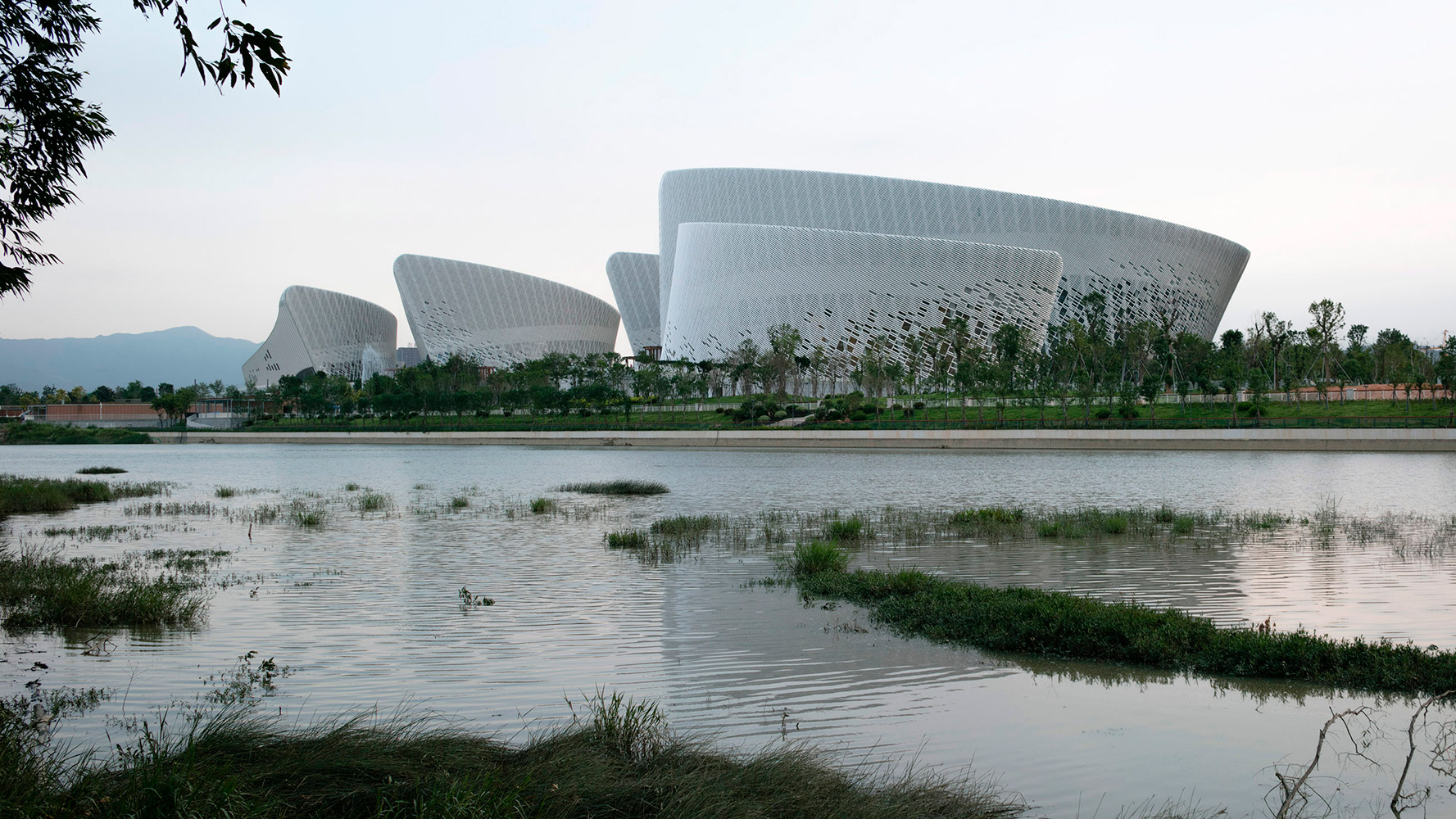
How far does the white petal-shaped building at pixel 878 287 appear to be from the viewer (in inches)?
3743

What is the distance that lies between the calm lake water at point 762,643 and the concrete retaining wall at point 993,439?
2698 centimetres

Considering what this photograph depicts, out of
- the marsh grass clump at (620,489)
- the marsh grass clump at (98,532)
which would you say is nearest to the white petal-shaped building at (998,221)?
the marsh grass clump at (620,489)

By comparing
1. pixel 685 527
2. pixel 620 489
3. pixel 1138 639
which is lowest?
pixel 620 489

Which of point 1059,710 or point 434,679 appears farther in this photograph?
point 434,679

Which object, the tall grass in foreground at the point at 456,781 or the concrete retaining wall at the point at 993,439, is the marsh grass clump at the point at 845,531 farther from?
the concrete retaining wall at the point at 993,439

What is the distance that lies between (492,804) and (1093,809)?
3054mm

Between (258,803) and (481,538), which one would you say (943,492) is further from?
(258,803)

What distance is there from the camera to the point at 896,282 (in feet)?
316

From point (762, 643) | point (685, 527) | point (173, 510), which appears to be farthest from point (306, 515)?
point (762, 643)

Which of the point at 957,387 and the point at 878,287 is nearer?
the point at 957,387

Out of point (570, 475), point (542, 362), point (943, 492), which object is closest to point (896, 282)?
point (542, 362)

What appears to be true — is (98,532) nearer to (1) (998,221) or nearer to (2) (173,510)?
(2) (173,510)

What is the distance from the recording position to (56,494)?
24.3 m

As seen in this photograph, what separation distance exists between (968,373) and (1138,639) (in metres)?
56.7
